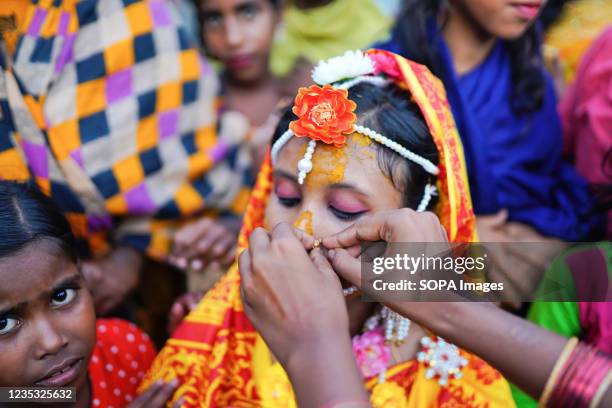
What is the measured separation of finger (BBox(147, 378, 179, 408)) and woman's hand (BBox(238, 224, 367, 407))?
583 mm

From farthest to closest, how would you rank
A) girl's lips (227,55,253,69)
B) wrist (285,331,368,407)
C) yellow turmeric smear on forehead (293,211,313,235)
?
girl's lips (227,55,253,69) < yellow turmeric smear on forehead (293,211,313,235) < wrist (285,331,368,407)

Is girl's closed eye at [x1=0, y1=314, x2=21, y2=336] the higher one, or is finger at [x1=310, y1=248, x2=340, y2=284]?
finger at [x1=310, y1=248, x2=340, y2=284]

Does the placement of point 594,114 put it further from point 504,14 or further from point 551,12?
point 551,12

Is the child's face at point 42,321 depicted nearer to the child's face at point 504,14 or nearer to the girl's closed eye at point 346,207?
the girl's closed eye at point 346,207

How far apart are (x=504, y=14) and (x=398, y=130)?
899 millimetres

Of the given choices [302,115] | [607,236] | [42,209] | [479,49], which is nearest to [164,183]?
[42,209]

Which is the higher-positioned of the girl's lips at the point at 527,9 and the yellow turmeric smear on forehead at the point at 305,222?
the girl's lips at the point at 527,9

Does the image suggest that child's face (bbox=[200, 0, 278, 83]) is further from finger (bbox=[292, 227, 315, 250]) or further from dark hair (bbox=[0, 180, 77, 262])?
finger (bbox=[292, 227, 315, 250])

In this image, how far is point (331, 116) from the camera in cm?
172

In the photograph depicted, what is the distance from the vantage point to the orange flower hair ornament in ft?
5.64

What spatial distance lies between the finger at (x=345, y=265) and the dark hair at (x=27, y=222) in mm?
786

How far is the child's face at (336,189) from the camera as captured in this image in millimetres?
1721

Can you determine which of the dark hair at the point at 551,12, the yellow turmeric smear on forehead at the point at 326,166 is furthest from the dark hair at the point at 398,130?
the dark hair at the point at 551,12

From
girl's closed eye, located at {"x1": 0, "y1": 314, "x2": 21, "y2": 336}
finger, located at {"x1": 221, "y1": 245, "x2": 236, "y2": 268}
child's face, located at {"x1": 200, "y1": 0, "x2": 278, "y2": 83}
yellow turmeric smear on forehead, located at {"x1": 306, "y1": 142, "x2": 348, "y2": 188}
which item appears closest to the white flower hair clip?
yellow turmeric smear on forehead, located at {"x1": 306, "y1": 142, "x2": 348, "y2": 188}
